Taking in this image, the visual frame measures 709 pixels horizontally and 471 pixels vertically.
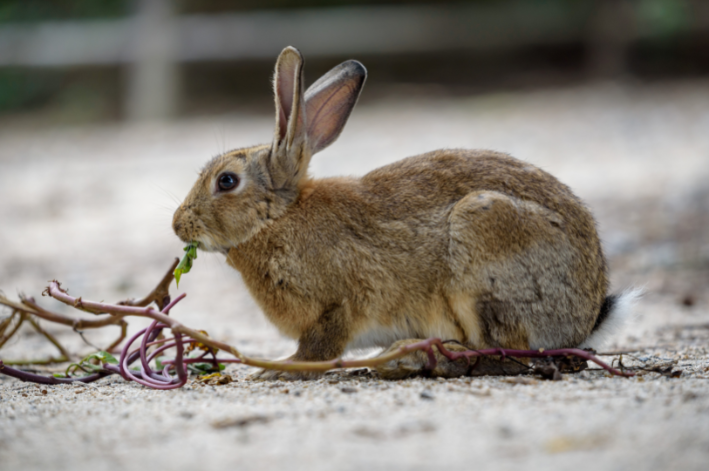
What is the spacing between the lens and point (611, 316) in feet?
12.5

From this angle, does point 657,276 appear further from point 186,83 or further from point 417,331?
point 186,83

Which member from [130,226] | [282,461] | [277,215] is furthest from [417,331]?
[130,226]

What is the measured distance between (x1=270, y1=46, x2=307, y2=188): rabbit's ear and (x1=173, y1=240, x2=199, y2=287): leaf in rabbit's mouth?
527mm

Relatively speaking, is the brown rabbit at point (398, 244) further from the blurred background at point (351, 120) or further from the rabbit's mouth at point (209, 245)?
the blurred background at point (351, 120)

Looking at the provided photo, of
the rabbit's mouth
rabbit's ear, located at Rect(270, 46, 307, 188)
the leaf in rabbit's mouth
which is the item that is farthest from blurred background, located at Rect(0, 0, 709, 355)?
rabbit's ear, located at Rect(270, 46, 307, 188)

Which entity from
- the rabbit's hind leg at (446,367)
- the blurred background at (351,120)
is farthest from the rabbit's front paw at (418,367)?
the blurred background at (351,120)

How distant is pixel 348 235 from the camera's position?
388cm

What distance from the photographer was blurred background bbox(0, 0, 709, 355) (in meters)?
7.61

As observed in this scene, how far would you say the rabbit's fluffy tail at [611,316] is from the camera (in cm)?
380

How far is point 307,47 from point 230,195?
13.0 meters

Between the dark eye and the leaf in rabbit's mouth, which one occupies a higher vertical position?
the dark eye

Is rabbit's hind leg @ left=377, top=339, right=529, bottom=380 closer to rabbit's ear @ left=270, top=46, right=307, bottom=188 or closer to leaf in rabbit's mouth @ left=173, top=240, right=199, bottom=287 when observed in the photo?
leaf in rabbit's mouth @ left=173, top=240, right=199, bottom=287

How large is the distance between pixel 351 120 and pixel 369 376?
35.0ft

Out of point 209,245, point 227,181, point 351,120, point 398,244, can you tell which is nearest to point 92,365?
point 209,245
